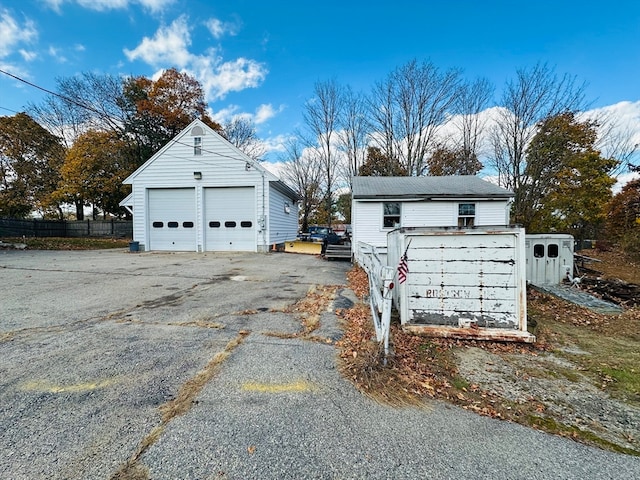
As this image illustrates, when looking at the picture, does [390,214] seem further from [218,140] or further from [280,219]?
[218,140]

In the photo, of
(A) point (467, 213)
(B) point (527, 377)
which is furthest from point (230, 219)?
(B) point (527, 377)

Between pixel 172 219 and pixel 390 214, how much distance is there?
1146 centimetres

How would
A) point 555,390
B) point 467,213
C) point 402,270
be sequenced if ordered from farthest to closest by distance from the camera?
point 467,213 → point 402,270 → point 555,390

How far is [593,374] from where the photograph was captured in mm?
3303

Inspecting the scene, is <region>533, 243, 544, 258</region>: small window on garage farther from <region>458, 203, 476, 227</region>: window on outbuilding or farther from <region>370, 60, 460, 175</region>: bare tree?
<region>370, 60, 460, 175</region>: bare tree

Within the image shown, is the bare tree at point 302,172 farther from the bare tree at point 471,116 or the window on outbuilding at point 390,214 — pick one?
the window on outbuilding at point 390,214

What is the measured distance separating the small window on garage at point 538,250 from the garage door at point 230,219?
11981 millimetres

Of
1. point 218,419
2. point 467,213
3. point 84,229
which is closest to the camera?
point 218,419

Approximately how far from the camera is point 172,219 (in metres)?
15.9

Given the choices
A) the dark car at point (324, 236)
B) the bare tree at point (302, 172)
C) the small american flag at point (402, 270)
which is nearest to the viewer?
the small american flag at point (402, 270)

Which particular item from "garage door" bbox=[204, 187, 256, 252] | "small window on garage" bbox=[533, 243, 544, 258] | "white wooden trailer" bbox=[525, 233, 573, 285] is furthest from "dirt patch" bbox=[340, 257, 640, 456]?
"garage door" bbox=[204, 187, 256, 252]

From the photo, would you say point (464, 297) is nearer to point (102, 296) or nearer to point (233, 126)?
point (102, 296)

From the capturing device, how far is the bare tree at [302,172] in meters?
31.1

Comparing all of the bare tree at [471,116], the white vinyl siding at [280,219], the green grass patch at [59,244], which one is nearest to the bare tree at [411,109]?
→ the bare tree at [471,116]
